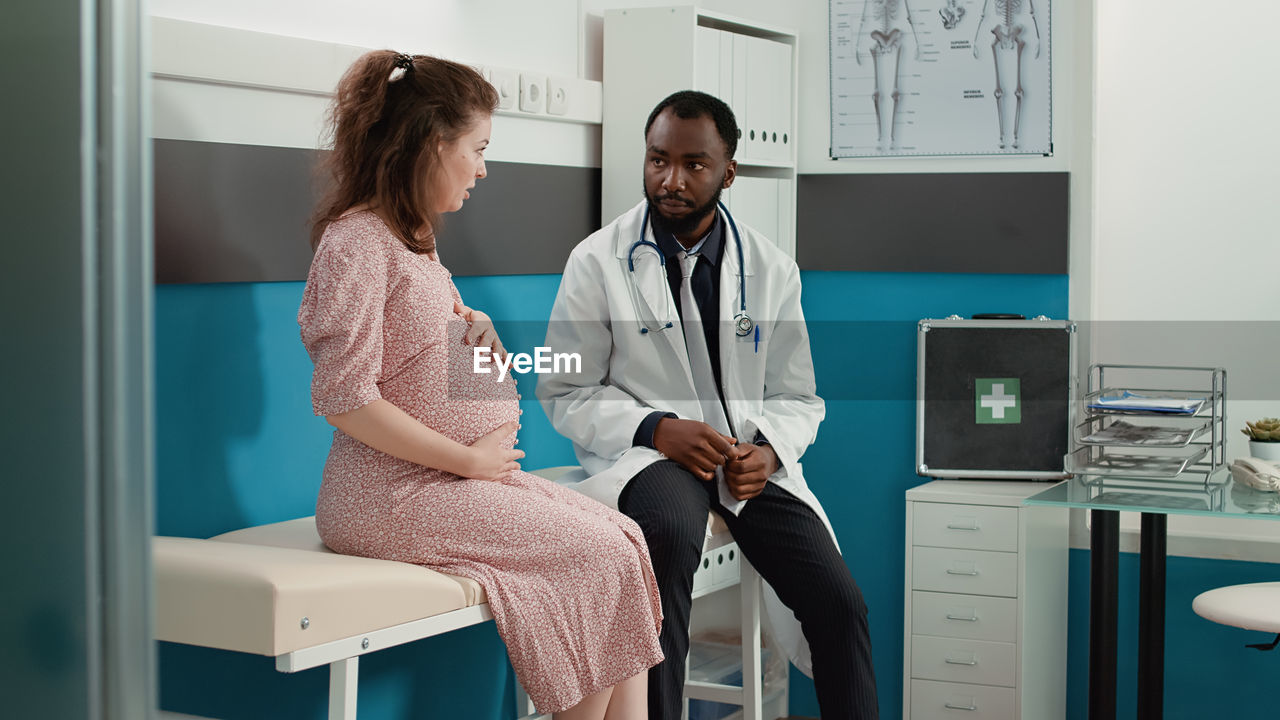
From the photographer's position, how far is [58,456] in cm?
83

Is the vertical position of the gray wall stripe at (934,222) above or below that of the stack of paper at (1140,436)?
above

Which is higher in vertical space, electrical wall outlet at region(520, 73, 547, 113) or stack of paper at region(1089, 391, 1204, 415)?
electrical wall outlet at region(520, 73, 547, 113)

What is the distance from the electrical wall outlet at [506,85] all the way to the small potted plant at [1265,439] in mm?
1776

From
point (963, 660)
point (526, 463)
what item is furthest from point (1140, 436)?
point (526, 463)

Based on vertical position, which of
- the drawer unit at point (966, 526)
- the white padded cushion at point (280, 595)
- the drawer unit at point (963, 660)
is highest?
the white padded cushion at point (280, 595)

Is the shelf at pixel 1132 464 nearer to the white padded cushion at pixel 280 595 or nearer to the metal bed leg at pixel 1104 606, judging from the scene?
the metal bed leg at pixel 1104 606

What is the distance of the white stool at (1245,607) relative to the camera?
2221 millimetres

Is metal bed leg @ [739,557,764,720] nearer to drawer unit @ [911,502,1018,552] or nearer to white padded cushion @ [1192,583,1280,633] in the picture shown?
drawer unit @ [911,502,1018,552]

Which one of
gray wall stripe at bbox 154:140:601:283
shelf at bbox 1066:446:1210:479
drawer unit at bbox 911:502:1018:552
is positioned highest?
gray wall stripe at bbox 154:140:601:283

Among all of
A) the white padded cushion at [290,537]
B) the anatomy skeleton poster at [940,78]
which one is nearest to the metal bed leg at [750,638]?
the white padded cushion at [290,537]

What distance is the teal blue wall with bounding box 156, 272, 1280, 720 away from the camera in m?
2.06

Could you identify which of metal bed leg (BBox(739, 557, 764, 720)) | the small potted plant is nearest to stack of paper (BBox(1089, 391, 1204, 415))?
the small potted plant

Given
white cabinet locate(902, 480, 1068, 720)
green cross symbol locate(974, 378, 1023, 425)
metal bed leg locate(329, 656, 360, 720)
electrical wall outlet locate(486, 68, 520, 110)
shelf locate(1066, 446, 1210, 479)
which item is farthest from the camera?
green cross symbol locate(974, 378, 1023, 425)

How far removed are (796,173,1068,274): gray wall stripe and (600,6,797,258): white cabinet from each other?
117 mm
